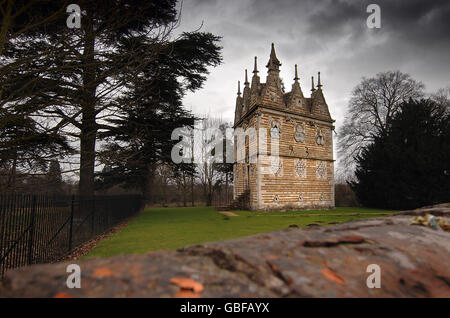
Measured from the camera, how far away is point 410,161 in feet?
58.6

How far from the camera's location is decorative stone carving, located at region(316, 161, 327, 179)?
62.3ft

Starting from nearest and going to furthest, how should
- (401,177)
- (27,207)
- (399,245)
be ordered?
(399,245)
(27,207)
(401,177)

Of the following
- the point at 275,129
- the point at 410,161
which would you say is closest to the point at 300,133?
the point at 275,129

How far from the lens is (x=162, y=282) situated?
0.95m

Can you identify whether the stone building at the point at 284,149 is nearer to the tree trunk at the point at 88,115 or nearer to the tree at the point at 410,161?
the tree at the point at 410,161

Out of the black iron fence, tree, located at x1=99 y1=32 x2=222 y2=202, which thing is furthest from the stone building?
the black iron fence

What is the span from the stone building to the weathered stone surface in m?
14.9

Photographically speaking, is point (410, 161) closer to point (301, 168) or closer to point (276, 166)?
point (301, 168)

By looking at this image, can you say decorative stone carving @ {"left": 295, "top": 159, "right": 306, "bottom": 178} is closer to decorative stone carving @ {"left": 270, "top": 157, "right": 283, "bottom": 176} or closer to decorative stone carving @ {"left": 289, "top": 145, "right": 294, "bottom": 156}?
decorative stone carving @ {"left": 289, "top": 145, "right": 294, "bottom": 156}

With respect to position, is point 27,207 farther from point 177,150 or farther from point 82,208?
point 177,150

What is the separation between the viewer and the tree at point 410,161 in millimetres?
16781

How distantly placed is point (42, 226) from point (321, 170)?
18934 millimetres
